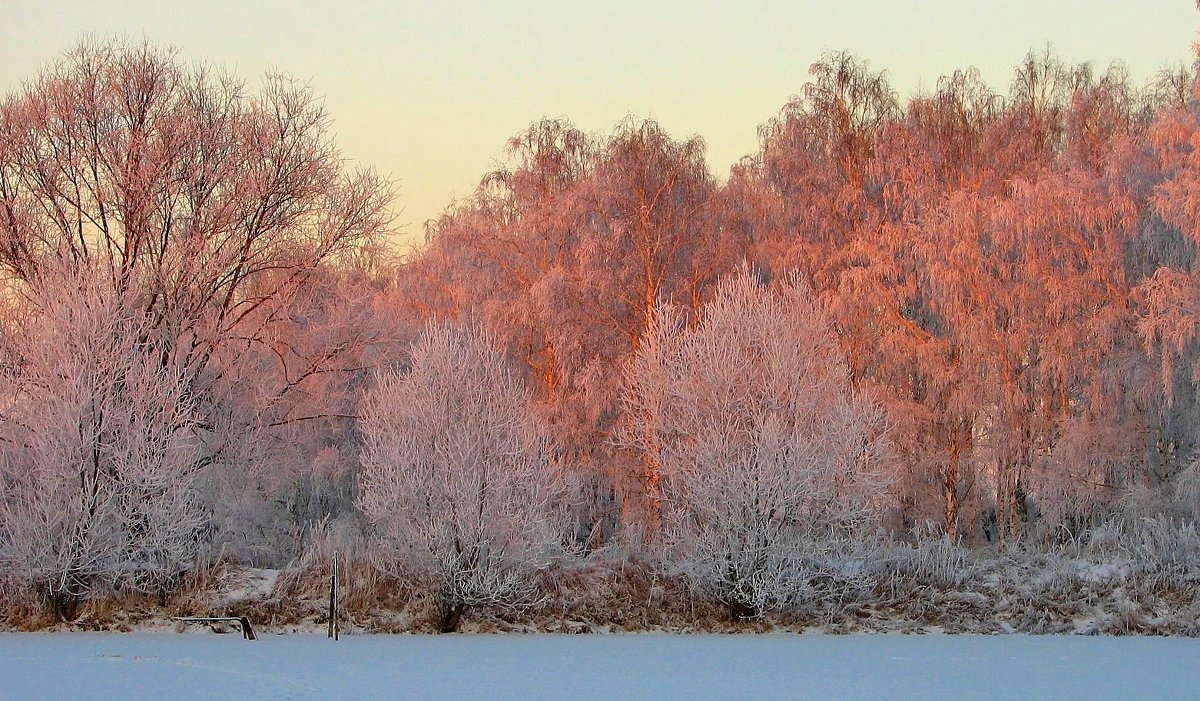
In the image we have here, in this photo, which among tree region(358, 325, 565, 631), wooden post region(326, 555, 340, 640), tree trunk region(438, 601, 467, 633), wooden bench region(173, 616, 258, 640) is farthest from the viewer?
tree trunk region(438, 601, 467, 633)

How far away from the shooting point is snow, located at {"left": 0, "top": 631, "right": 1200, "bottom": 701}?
12.6 m

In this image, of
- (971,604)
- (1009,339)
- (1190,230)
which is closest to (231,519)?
(971,604)

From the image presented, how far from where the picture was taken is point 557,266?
28250 mm

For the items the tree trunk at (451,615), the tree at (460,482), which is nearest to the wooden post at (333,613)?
the tree at (460,482)

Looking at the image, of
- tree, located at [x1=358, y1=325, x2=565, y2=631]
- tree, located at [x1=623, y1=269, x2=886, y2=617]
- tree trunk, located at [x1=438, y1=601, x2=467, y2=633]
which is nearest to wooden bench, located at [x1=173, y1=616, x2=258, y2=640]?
tree, located at [x1=358, y1=325, x2=565, y2=631]

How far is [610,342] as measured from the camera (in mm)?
28578

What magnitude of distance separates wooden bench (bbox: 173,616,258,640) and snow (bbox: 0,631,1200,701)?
0.29m

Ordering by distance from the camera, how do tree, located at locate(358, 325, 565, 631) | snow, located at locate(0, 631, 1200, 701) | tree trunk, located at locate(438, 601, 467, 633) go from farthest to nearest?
1. tree trunk, located at locate(438, 601, 467, 633)
2. tree, located at locate(358, 325, 565, 631)
3. snow, located at locate(0, 631, 1200, 701)

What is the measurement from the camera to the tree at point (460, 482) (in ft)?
61.2

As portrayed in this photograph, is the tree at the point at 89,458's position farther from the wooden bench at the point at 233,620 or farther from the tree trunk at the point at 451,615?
the tree trunk at the point at 451,615

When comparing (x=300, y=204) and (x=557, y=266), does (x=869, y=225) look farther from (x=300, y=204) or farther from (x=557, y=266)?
(x=300, y=204)

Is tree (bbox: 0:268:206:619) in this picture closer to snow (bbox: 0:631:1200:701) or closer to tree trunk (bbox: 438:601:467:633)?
snow (bbox: 0:631:1200:701)

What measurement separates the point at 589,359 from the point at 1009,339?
29.7ft

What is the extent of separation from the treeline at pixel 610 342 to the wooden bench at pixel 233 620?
1046 millimetres
